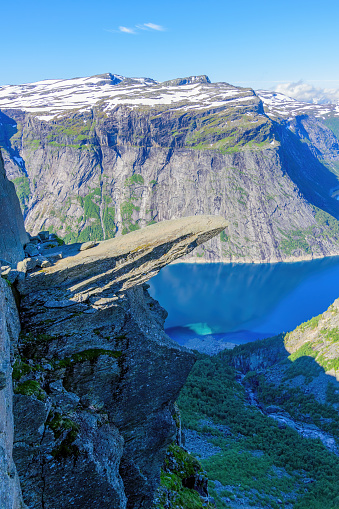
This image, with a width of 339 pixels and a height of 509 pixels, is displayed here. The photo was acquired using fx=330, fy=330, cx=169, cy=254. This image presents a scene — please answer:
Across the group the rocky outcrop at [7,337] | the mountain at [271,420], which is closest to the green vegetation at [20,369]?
the rocky outcrop at [7,337]

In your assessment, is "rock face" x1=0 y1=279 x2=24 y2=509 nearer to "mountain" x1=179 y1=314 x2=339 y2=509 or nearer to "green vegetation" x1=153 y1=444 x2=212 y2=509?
"green vegetation" x1=153 y1=444 x2=212 y2=509

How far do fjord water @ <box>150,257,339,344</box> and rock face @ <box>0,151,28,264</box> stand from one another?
88.7 metres

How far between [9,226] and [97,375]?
934cm

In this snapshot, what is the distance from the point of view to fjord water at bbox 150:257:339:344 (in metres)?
114

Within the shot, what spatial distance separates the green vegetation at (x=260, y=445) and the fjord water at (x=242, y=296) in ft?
134

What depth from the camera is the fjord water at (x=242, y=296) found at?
114m

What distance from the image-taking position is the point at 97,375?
519 inches

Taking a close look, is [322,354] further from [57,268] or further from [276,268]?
[276,268]

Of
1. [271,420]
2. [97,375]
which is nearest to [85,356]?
[97,375]

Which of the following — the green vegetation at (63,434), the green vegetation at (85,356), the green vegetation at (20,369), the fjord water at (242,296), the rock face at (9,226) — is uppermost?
the rock face at (9,226)

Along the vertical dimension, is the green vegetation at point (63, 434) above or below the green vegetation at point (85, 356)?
below

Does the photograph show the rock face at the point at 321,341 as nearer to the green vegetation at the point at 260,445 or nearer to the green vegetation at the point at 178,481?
the green vegetation at the point at 260,445

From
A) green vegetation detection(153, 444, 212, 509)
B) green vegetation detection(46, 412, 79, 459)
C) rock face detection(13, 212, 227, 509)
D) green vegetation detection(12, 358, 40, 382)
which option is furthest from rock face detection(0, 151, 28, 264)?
green vegetation detection(153, 444, 212, 509)

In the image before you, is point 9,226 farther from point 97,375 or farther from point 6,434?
point 6,434
